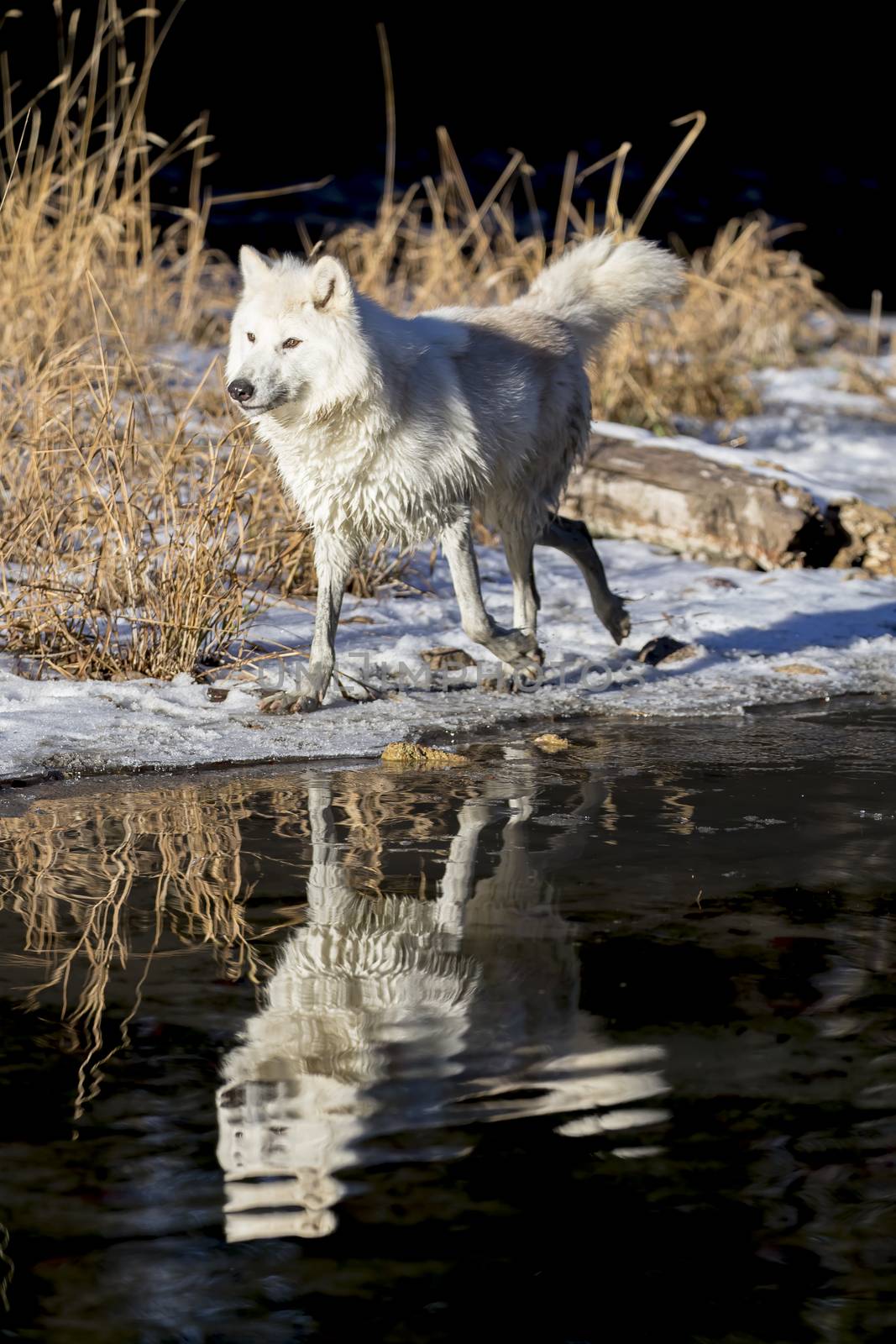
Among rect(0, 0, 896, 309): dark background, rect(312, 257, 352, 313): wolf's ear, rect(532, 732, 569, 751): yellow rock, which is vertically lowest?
rect(532, 732, 569, 751): yellow rock

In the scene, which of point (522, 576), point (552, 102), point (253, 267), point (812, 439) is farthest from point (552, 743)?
point (552, 102)

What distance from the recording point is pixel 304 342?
4.69 meters

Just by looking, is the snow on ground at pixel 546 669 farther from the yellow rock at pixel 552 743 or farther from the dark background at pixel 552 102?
the dark background at pixel 552 102

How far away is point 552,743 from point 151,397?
3.64m

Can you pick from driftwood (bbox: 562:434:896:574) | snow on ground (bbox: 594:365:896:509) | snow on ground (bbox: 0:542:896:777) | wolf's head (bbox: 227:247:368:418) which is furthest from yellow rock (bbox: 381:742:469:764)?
snow on ground (bbox: 594:365:896:509)

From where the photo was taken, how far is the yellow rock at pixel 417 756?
445 centimetres

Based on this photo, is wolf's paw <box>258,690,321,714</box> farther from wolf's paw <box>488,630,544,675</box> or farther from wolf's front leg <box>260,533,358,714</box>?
wolf's paw <box>488,630,544,675</box>

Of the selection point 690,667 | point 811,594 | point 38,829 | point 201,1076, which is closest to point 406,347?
point 690,667

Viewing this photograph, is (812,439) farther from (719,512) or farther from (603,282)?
(603,282)

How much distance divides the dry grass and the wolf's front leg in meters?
0.36

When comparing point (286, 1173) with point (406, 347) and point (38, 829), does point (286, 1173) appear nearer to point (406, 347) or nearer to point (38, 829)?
point (38, 829)

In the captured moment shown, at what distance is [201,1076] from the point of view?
94.5 inches

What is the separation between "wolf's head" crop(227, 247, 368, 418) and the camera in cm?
466

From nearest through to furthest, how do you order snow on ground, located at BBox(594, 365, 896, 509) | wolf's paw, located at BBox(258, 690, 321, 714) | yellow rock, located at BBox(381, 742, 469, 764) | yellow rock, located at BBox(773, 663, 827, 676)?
yellow rock, located at BBox(381, 742, 469, 764)
wolf's paw, located at BBox(258, 690, 321, 714)
yellow rock, located at BBox(773, 663, 827, 676)
snow on ground, located at BBox(594, 365, 896, 509)
